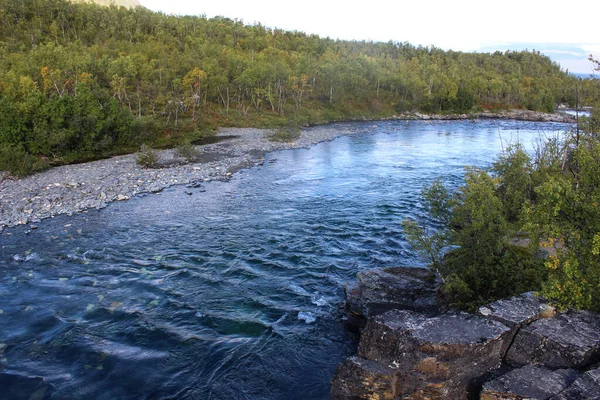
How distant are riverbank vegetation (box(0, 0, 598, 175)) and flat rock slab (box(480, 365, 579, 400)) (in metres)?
38.7

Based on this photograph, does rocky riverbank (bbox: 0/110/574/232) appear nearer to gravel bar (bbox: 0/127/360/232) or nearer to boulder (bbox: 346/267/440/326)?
gravel bar (bbox: 0/127/360/232)

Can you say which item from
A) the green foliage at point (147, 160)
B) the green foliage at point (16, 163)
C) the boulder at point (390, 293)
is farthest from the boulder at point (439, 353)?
the green foliage at point (16, 163)

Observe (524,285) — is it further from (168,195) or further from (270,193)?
(168,195)

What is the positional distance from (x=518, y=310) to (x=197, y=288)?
12.5 metres

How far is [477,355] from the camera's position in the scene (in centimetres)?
1018

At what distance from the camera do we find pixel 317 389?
40.1 ft

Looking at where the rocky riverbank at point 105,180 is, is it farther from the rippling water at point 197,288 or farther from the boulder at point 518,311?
the boulder at point 518,311

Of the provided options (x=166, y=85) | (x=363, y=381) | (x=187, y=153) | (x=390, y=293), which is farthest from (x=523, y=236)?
(x=166, y=85)

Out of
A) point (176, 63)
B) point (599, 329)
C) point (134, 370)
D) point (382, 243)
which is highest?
point (176, 63)

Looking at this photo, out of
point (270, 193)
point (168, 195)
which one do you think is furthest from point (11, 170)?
point (270, 193)

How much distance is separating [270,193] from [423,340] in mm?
23636

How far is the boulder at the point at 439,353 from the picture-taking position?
33.0 feet

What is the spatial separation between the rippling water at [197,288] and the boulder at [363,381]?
129 cm

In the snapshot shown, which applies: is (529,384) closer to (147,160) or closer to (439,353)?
(439,353)
